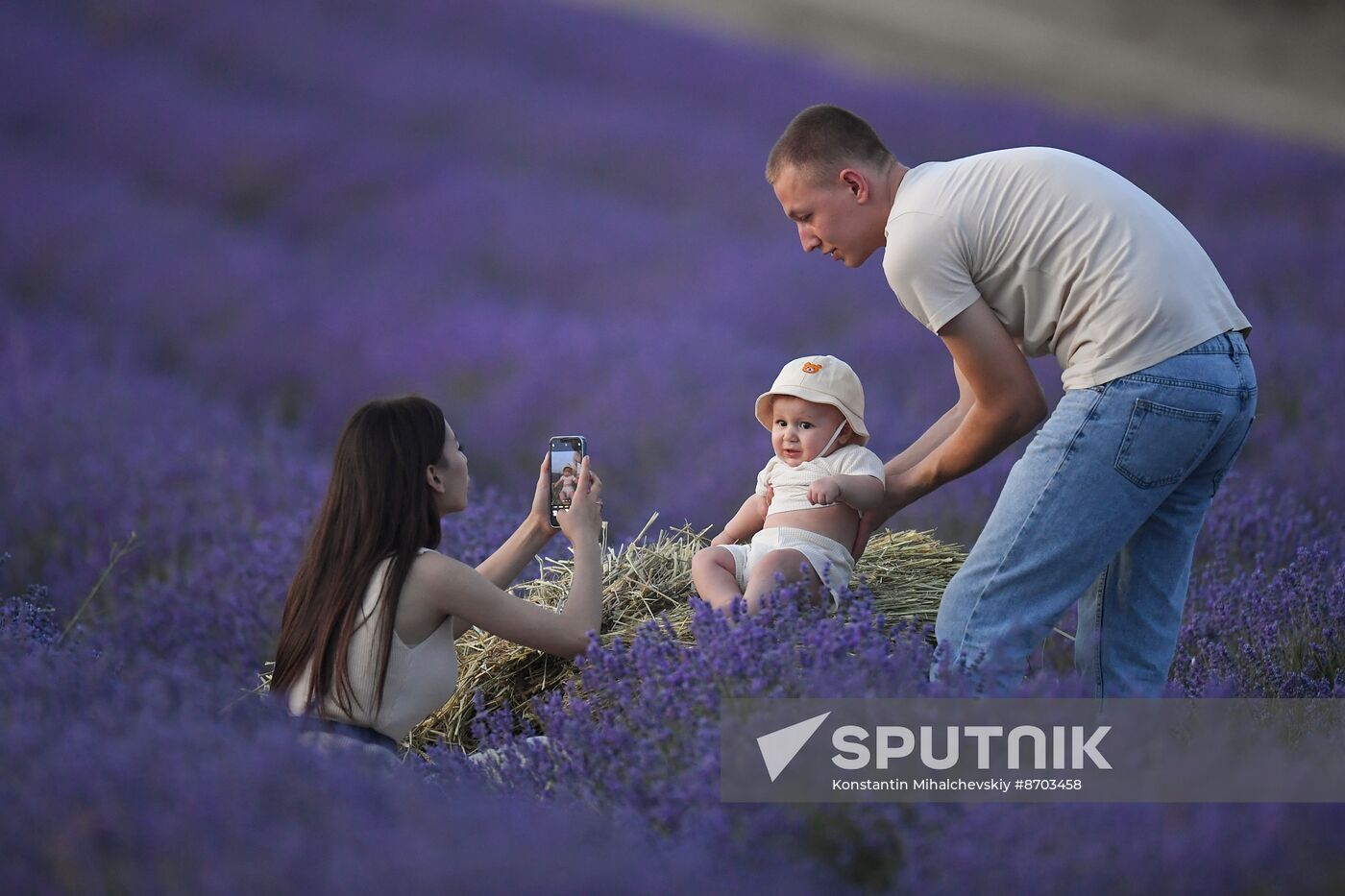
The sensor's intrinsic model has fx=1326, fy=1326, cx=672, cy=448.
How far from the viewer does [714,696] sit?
2.04 meters

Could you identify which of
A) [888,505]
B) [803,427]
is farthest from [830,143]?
[888,505]

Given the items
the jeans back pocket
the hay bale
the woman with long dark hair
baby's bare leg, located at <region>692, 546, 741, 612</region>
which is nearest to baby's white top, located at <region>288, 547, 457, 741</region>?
the woman with long dark hair

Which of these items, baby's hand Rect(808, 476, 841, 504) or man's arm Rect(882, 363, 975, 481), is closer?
baby's hand Rect(808, 476, 841, 504)

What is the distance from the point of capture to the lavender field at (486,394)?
4.97 feet

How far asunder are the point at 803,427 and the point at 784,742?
1.00 meters

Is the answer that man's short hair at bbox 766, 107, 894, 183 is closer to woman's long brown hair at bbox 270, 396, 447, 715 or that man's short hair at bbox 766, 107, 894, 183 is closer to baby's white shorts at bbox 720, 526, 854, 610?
baby's white shorts at bbox 720, 526, 854, 610

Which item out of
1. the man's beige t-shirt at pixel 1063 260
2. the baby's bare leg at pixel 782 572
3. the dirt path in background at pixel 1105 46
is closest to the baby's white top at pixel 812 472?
the baby's bare leg at pixel 782 572

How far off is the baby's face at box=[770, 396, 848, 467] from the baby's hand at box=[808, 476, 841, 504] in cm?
22

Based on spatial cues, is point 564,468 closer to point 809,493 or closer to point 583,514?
point 583,514

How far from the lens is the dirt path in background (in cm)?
1055

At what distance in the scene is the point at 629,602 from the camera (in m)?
2.85

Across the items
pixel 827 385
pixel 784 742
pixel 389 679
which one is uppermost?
pixel 827 385

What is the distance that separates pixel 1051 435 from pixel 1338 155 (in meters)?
6.57

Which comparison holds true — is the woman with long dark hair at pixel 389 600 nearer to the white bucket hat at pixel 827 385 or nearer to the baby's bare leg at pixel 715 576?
the baby's bare leg at pixel 715 576
